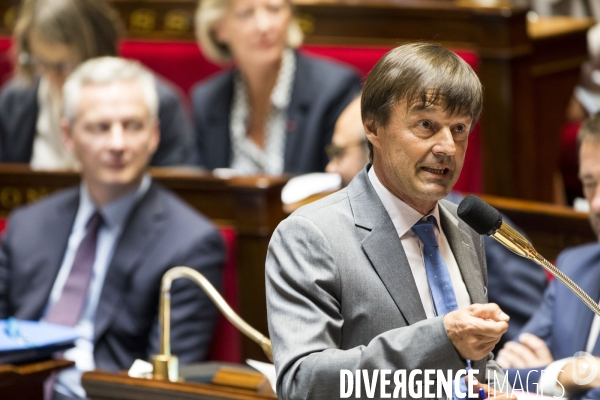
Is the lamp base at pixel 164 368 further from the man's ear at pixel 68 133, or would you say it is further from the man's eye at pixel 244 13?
the man's eye at pixel 244 13

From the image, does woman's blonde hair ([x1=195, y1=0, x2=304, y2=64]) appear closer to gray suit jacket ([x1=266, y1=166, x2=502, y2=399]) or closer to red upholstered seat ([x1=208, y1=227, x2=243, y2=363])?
red upholstered seat ([x1=208, y1=227, x2=243, y2=363])

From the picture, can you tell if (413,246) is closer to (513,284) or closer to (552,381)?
(552,381)

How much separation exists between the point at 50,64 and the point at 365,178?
201 cm

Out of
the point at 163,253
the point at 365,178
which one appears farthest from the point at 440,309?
the point at 163,253

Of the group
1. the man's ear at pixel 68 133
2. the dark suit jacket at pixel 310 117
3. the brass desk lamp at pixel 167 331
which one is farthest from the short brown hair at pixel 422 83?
the dark suit jacket at pixel 310 117

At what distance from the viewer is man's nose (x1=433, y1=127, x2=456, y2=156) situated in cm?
110

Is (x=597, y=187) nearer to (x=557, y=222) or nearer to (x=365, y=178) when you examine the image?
(x=557, y=222)

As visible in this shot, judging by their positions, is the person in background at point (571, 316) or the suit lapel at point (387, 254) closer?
the suit lapel at point (387, 254)

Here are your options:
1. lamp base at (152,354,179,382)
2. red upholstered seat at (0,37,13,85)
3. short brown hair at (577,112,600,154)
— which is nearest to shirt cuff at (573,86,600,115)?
short brown hair at (577,112,600,154)

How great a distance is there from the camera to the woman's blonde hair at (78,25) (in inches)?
117

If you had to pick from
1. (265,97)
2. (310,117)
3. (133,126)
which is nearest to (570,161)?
(310,117)

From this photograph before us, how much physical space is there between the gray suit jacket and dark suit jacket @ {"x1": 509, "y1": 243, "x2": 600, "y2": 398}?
0.69m

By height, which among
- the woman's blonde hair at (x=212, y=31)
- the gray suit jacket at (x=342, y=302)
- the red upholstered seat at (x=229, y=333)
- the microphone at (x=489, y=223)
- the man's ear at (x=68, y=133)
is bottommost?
the red upholstered seat at (x=229, y=333)

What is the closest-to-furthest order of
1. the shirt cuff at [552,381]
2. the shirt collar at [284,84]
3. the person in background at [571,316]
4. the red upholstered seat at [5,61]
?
the shirt cuff at [552,381] → the person in background at [571,316] → the shirt collar at [284,84] → the red upholstered seat at [5,61]
